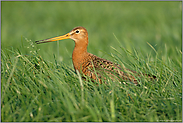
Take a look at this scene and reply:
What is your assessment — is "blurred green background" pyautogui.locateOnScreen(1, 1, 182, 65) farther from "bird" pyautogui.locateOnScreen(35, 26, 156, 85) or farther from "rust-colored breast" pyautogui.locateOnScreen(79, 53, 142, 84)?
"rust-colored breast" pyautogui.locateOnScreen(79, 53, 142, 84)

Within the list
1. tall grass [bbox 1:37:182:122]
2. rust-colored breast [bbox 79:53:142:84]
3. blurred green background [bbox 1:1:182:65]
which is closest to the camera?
tall grass [bbox 1:37:182:122]

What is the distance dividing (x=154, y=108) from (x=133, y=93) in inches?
12.5

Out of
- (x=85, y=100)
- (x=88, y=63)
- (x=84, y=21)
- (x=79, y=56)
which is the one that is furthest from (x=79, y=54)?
(x=84, y=21)

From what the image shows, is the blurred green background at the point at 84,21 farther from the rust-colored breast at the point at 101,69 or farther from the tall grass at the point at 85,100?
the tall grass at the point at 85,100

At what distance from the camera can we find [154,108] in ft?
9.66

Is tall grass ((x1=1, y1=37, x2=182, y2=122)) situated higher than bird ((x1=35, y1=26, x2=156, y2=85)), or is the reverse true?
bird ((x1=35, y1=26, x2=156, y2=85))

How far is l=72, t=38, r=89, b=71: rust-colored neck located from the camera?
437 centimetres

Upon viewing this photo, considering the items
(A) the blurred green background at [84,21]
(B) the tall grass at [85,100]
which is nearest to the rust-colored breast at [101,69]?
(B) the tall grass at [85,100]

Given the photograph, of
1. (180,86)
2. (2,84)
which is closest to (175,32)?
(180,86)

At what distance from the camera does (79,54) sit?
452cm

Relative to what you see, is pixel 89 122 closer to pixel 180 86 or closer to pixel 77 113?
pixel 77 113

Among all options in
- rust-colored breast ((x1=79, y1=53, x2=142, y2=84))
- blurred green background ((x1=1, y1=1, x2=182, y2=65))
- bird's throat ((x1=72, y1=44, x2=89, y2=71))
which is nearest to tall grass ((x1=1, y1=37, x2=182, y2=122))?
rust-colored breast ((x1=79, y1=53, x2=142, y2=84))

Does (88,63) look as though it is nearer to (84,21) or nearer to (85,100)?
(85,100)

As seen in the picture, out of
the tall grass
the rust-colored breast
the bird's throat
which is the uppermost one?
the bird's throat
